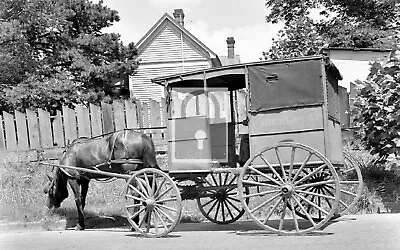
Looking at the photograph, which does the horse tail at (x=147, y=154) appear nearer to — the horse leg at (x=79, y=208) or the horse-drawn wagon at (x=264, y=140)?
the horse-drawn wagon at (x=264, y=140)

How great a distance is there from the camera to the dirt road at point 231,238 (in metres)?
8.18

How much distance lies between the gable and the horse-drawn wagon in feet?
90.6

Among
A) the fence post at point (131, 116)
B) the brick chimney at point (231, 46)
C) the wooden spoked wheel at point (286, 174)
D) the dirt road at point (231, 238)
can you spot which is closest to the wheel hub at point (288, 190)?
the wooden spoked wheel at point (286, 174)

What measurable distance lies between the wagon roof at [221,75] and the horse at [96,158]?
1.44 metres

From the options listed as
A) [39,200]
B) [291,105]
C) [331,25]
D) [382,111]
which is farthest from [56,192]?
[331,25]

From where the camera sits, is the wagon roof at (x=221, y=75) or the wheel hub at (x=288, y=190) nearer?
the wheel hub at (x=288, y=190)

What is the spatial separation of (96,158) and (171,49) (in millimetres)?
27501

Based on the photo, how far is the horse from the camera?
10.9 metres

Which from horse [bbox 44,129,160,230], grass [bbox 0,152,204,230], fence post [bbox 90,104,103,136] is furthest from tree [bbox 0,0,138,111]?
horse [bbox 44,129,160,230]

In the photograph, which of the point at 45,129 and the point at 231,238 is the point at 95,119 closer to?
the point at 45,129

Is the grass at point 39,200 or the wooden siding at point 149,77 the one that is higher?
the wooden siding at point 149,77

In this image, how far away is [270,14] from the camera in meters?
34.4

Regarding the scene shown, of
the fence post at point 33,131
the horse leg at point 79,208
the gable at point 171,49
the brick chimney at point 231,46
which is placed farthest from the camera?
the brick chimney at point 231,46

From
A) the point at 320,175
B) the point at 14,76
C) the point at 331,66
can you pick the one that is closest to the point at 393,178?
the point at 320,175
